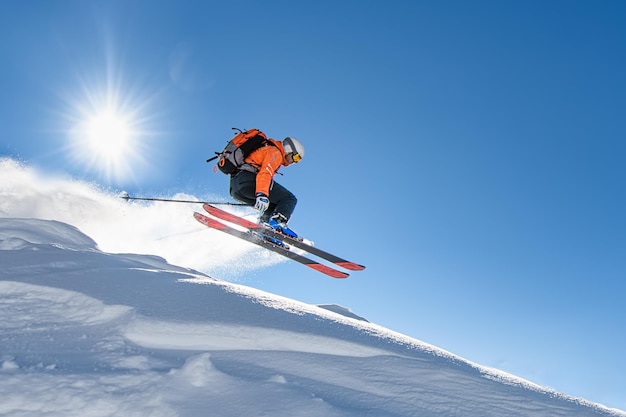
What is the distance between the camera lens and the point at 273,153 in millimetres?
10156

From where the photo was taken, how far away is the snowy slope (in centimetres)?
272

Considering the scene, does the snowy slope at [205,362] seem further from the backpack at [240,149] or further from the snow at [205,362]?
the backpack at [240,149]

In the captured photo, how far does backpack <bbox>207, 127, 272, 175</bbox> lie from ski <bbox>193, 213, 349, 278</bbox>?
6.24 ft

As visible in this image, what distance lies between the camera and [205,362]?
3.24m

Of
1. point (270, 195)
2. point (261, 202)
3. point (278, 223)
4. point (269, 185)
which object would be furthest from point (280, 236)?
point (269, 185)

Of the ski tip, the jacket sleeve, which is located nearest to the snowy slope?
the jacket sleeve

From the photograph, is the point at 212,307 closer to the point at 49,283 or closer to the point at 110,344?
the point at 110,344

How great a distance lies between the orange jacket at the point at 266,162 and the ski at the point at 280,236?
1260mm

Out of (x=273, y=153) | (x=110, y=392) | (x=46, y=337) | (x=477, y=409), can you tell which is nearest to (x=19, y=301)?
(x=46, y=337)

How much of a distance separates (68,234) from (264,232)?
198 inches

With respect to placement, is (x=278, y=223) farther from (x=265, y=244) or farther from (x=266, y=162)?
(x=266, y=162)

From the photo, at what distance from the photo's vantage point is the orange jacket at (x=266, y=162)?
399 inches

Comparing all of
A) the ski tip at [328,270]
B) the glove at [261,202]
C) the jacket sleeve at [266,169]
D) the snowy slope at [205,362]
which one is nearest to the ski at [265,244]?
the ski tip at [328,270]

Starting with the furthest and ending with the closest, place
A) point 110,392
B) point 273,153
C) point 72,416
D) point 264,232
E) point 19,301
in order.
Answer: point 264,232 < point 273,153 < point 19,301 < point 110,392 < point 72,416
